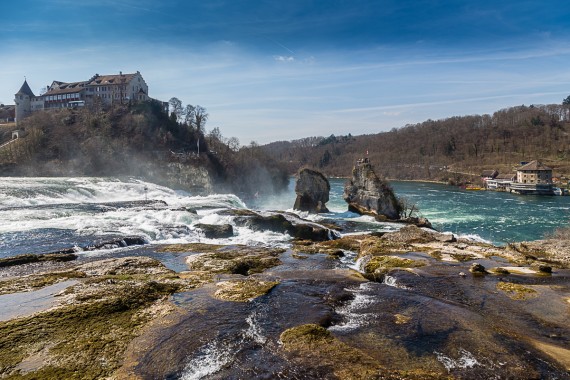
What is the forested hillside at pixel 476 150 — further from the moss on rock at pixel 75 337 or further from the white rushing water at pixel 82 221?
the moss on rock at pixel 75 337

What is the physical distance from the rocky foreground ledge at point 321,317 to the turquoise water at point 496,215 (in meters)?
25.3

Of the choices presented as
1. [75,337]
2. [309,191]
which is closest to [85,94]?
[309,191]

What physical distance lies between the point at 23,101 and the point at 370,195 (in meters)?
102

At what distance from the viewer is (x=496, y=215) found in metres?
59.8

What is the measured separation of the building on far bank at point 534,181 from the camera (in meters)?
90.9

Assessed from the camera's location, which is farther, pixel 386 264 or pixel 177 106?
pixel 177 106

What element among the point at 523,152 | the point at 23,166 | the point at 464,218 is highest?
the point at 523,152

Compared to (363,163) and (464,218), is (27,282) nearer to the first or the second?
(363,163)

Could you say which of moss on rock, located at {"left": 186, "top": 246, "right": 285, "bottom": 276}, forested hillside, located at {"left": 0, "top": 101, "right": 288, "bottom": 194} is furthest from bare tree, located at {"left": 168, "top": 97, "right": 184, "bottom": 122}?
moss on rock, located at {"left": 186, "top": 246, "right": 285, "bottom": 276}

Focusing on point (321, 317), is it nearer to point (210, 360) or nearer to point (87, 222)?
point (210, 360)

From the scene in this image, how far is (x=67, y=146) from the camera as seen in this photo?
269 ft

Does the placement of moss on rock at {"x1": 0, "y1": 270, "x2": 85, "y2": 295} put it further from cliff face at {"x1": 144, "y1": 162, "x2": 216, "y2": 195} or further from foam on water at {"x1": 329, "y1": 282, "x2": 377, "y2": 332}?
cliff face at {"x1": 144, "y1": 162, "x2": 216, "y2": 195}

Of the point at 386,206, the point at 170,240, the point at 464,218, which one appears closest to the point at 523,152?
the point at 464,218

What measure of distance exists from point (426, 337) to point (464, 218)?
51689 millimetres
